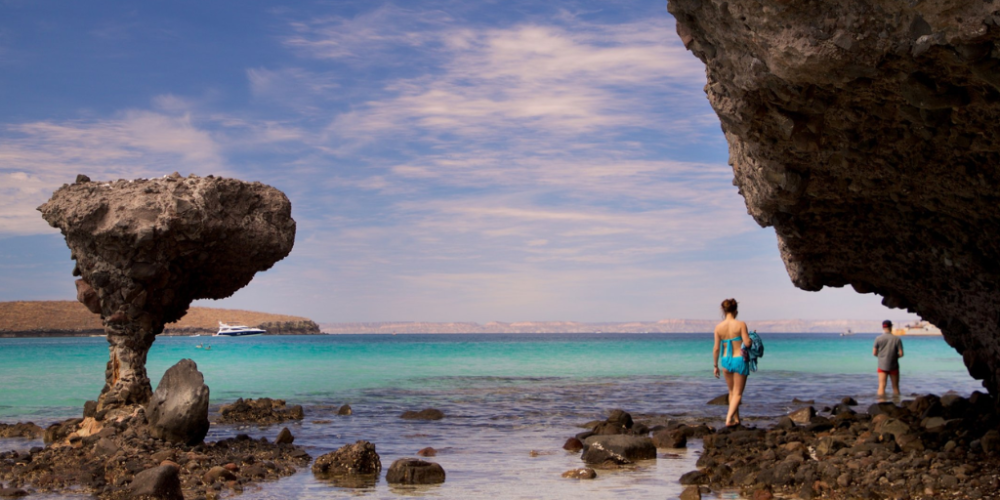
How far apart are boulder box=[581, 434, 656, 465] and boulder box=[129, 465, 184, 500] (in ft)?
19.9

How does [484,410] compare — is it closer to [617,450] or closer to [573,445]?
[573,445]

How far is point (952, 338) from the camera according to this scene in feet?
44.1

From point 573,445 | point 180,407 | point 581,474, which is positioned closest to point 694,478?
point 581,474

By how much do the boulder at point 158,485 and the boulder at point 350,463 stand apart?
2.39 meters

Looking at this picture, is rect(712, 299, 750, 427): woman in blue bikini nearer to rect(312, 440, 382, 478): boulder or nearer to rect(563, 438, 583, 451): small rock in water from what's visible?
rect(563, 438, 583, 451): small rock in water

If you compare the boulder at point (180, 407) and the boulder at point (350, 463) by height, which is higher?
the boulder at point (180, 407)

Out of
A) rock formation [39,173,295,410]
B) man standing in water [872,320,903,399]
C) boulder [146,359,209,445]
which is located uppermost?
rock formation [39,173,295,410]

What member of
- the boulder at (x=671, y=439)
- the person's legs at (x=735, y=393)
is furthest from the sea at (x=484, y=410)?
the person's legs at (x=735, y=393)

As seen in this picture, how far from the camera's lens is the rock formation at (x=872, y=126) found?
593 centimetres

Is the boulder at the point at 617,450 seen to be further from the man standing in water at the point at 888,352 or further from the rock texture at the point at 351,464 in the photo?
the man standing in water at the point at 888,352

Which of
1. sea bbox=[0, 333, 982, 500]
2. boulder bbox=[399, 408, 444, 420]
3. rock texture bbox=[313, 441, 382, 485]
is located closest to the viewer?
sea bbox=[0, 333, 982, 500]

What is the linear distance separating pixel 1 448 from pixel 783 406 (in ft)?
59.8

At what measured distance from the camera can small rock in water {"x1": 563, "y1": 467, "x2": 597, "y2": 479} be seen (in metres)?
11.0

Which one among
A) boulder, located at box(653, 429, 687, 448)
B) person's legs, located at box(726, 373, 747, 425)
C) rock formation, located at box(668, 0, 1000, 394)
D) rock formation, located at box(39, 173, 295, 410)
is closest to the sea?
boulder, located at box(653, 429, 687, 448)
